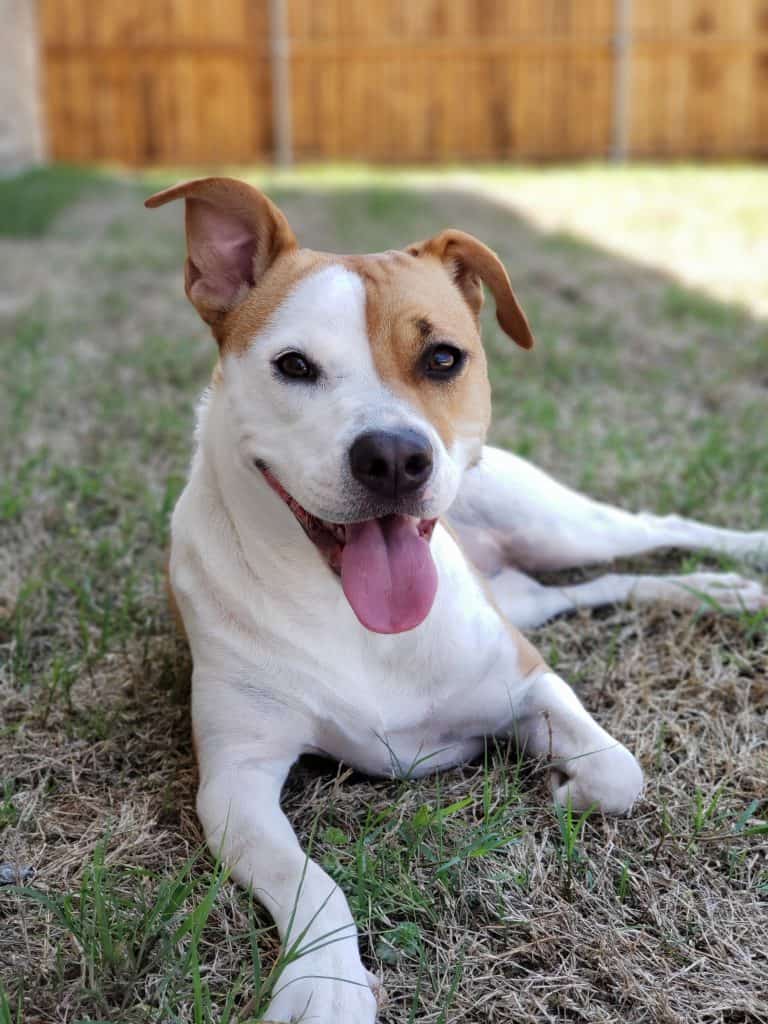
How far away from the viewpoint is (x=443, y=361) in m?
2.32

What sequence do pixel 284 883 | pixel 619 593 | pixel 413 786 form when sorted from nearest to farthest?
pixel 284 883
pixel 413 786
pixel 619 593

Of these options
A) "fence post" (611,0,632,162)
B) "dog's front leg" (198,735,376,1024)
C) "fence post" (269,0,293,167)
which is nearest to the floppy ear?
"dog's front leg" (198,735,376,1024)

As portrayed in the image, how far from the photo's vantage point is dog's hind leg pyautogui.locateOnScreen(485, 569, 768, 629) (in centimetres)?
311

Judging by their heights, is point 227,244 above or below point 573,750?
above

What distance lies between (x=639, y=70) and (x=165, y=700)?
1398 centimetres

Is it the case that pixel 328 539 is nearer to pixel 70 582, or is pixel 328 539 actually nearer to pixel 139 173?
pixel 70 582

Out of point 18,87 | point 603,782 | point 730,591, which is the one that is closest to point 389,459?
point 603,782

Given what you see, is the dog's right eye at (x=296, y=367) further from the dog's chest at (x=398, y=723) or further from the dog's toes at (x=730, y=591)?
the dog's toes at (x=730, y=591)

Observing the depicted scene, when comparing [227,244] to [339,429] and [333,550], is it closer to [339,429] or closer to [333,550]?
[339,429]

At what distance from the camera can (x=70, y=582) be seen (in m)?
3.26

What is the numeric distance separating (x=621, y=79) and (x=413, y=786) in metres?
14.1

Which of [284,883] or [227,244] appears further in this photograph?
[227,244]

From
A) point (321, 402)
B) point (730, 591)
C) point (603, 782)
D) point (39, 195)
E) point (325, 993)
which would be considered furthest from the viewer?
point (39, 195)

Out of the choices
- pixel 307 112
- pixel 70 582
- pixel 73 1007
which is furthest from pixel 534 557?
pixel 307 112
